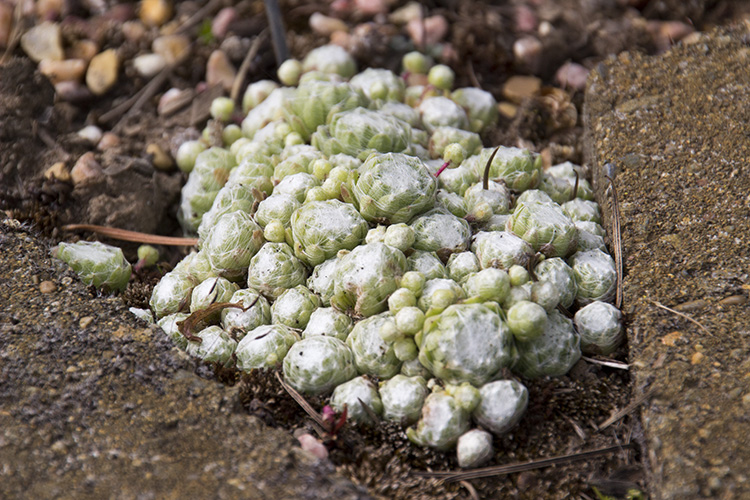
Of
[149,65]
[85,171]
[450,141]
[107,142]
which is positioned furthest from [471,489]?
[149,65]

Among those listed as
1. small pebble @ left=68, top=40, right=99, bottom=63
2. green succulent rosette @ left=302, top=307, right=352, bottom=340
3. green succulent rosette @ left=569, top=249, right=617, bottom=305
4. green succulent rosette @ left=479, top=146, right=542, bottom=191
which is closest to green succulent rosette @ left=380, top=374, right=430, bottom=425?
green succulent rosette @ left=302, top=307, right=352, bottom=340

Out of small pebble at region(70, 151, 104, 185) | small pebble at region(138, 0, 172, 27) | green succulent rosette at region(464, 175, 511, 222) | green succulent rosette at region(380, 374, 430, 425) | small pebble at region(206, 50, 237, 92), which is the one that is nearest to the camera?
green succulent rosette at region(380, 374, 430, 425)

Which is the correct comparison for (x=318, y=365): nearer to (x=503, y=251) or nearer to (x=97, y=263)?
(x=503, y=251)

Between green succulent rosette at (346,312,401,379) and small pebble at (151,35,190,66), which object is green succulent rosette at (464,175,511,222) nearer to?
green succulent rosette at (346,312,401,379)

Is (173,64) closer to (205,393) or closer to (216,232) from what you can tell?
(216,232)

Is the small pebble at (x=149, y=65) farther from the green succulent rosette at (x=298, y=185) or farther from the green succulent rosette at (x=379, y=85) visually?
the green succulent rosette at (x=298, y=185)
